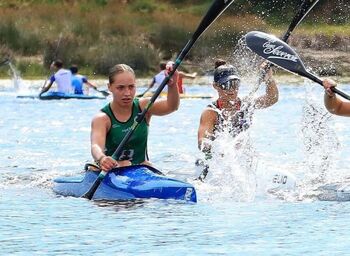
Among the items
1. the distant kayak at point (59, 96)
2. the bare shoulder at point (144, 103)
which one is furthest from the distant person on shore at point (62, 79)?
the bare shoulder at point (144, 103)

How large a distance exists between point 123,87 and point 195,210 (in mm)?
1281

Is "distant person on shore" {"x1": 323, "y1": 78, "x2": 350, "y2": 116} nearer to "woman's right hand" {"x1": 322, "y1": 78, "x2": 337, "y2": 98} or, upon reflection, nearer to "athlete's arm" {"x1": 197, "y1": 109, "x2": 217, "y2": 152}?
"woman's right hand" {"x1": 322, "y1": 78, "x2": 337, "y2": 98}

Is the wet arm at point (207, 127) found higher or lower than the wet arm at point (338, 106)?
lower

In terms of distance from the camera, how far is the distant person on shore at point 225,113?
34.4 ft

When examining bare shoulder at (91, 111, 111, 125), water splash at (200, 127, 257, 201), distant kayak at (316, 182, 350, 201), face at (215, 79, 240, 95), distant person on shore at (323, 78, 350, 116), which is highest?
face at (215, 79, 240, 95)

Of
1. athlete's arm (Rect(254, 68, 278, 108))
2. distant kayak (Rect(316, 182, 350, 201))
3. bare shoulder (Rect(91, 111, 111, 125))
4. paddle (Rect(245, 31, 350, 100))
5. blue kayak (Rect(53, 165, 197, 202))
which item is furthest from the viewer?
athlete's arm (Rect(254, 68, 278, 108))

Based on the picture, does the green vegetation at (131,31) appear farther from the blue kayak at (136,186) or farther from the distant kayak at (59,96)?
the blue kayak at (136,186)

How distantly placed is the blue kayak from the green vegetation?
2211cm

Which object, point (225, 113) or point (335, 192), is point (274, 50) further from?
point (335, 192)

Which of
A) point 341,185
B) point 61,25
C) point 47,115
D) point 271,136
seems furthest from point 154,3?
point 341,185

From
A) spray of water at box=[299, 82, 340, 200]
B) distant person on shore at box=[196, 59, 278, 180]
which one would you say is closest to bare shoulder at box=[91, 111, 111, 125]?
distant person on shore at box=[196, 59, 278, 180]

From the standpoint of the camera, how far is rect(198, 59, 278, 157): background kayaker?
10516mm

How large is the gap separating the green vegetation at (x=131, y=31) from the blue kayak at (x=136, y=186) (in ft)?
72.5

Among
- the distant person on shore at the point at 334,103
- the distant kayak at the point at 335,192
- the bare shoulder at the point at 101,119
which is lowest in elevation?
the distant kayak at the point at 335,192
